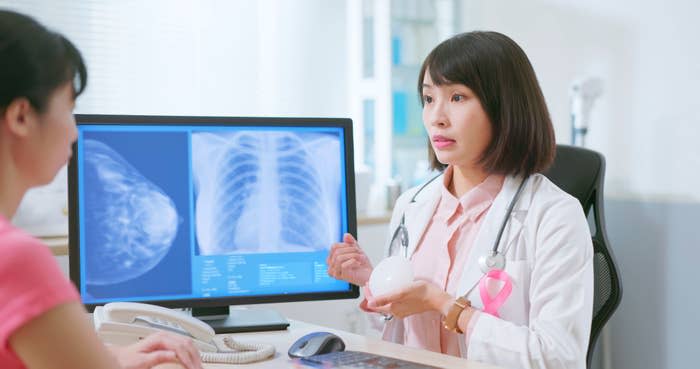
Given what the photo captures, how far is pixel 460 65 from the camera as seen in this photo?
5.23 feet

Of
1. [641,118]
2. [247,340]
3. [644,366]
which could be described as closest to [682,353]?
[644,366]

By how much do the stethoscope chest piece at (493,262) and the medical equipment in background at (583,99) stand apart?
3.04 ft

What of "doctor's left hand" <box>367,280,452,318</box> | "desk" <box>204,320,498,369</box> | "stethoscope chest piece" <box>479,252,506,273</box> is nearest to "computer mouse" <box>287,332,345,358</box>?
"desk" <box>204,320,498,369</box>

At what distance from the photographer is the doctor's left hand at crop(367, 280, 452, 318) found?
148 cm

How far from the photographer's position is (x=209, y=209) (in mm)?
1598

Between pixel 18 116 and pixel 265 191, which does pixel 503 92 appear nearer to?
pixel 265 191

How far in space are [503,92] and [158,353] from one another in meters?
0.86

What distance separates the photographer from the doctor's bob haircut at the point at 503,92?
62.5 inches

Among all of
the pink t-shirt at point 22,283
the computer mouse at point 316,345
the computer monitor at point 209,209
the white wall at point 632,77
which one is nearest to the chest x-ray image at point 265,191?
the computer monitor at point 209,209

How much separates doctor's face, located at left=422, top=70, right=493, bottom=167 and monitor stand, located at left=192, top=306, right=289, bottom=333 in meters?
0.50

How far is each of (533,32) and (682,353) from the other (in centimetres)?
109

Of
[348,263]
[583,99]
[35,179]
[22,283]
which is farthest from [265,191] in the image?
[583,99]

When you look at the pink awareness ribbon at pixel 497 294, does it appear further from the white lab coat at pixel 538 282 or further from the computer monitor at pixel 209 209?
the computer monitor at pixel 209 209

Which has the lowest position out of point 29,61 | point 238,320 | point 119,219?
point 238,320
